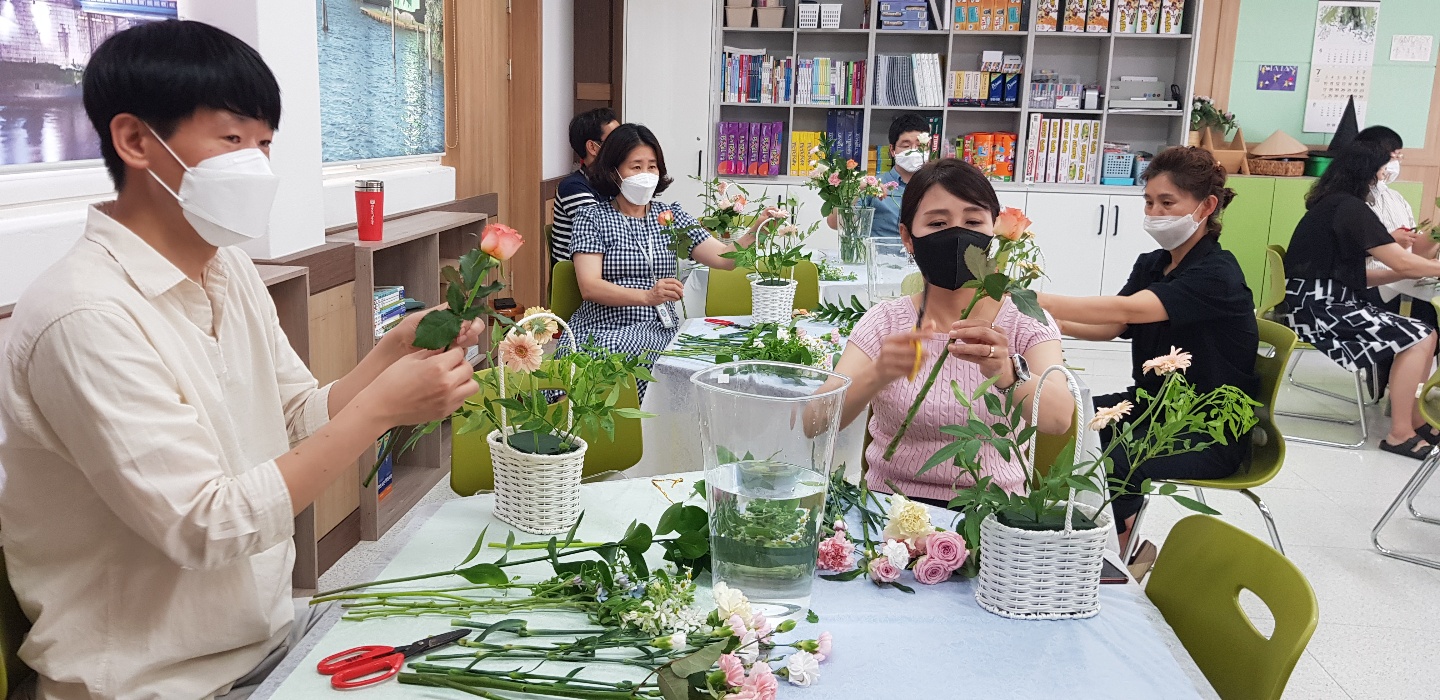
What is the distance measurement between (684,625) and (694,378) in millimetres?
290

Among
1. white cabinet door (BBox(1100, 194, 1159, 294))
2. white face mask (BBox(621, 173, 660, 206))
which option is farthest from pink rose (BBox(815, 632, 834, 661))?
white cabinet door (BBox(1100, 194, 1159, 294))

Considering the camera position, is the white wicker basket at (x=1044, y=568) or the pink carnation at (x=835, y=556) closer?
the white wicker basket at (x=1044, y=568)

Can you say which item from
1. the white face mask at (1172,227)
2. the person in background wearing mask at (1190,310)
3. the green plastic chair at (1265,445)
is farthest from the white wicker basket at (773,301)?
the green plastic chair at (1265,445)

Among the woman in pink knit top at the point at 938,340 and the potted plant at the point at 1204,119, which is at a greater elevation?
the potted plant at the point at 1204,119

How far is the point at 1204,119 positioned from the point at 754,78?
2925 millimetres

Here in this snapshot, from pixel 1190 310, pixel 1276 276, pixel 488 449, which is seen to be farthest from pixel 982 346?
pixel 1276 276

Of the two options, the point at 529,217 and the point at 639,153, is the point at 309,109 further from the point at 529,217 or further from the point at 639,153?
the point at 529,217

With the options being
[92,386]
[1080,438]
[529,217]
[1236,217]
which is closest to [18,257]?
[92,386]

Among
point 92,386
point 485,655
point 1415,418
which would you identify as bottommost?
point 1415,418

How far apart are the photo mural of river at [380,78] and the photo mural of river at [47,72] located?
0.98 metres

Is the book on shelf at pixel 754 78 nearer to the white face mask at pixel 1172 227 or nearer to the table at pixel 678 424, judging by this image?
the table at pixel 678 424

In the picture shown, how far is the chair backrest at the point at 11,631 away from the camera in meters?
1.29

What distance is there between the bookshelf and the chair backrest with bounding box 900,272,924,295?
13.6ft

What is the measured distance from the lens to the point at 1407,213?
5523mm
